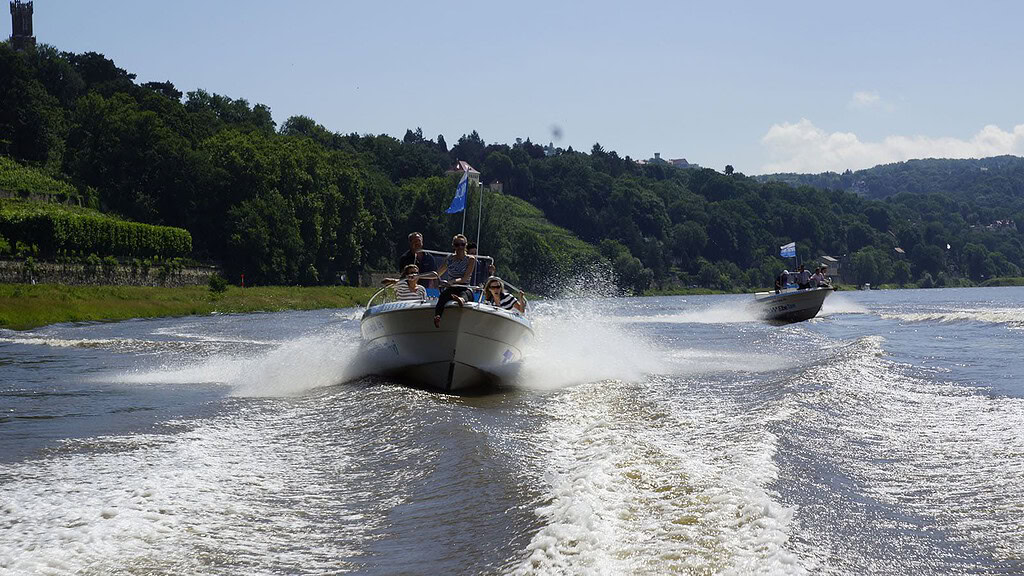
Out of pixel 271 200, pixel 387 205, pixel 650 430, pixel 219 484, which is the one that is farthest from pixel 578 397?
pixel 387 205

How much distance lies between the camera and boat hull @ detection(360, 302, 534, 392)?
1435 cm

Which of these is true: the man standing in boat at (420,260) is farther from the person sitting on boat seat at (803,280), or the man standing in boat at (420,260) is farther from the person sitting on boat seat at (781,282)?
the person sitting on boat seat at (803,280)

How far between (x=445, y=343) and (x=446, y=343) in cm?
1

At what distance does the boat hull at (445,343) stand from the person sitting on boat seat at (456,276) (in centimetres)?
15

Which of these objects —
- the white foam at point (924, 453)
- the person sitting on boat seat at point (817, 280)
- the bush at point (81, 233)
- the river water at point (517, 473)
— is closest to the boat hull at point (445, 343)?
the river water at point (517, 473)

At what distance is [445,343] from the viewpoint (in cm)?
1441

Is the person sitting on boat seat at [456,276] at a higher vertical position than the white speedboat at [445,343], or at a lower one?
higher

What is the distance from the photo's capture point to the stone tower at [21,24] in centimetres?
16950

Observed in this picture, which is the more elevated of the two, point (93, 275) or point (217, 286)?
point (93, 275)

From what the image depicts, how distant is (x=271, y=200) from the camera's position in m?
87.8

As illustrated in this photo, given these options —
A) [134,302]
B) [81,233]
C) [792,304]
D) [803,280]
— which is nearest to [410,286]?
[792,304]

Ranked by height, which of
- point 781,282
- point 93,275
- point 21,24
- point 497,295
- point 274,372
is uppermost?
point 21,24

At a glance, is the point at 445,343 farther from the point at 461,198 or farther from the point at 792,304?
the point at 792,304

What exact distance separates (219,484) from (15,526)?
180 cm
